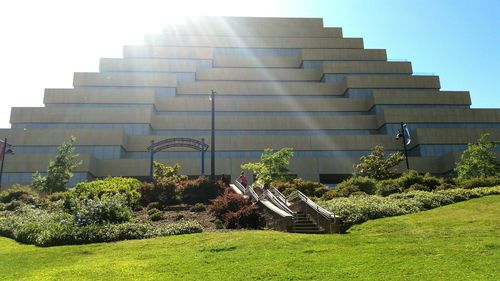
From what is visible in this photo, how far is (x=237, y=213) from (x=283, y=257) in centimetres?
727

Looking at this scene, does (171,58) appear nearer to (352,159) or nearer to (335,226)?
(352,159)

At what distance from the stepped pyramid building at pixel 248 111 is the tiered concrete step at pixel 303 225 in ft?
128

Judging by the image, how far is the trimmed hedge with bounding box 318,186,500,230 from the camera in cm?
1697

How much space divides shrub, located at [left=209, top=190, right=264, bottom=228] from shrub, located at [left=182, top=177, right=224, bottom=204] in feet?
20.1

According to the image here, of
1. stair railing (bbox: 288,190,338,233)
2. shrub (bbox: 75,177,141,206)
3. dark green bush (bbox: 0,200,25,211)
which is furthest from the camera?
dark green bush (bbox: 0,200,25,211)

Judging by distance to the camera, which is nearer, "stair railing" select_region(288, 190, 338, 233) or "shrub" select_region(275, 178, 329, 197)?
"stair railing" select_region(288, 190, 338, 233)

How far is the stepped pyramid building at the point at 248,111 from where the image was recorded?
59344mm

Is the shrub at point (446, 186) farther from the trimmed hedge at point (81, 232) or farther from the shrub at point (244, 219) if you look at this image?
the trimmed hedge at point (81, 232)

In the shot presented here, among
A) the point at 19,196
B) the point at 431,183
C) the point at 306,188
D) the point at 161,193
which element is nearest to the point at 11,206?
the point at 19,196

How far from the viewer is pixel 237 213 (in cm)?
1720

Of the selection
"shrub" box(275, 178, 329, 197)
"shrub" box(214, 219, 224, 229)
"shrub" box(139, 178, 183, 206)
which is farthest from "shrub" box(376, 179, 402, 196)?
"shrub" box(214, 219, 224, 229)

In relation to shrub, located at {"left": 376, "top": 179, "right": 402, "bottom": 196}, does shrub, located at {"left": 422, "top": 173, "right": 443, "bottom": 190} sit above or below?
above

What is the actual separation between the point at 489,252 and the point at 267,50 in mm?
75976

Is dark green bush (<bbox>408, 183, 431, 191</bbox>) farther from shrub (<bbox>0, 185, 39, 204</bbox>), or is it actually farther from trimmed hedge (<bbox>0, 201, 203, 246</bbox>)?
shrub (<bbox>0, 185, 39, 204</bbox>)
